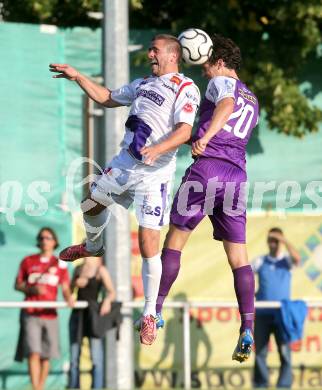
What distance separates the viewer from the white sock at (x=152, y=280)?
10.9 metres

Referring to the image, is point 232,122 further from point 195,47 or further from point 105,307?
point 105,307

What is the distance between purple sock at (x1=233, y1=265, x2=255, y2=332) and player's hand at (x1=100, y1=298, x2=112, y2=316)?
4.07 meters

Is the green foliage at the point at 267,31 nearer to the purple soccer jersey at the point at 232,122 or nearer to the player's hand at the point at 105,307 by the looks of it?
the player's hand at the point at 105,307

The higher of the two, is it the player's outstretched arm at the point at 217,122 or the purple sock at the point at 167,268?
the player's outstretched arm at the point at 217,122

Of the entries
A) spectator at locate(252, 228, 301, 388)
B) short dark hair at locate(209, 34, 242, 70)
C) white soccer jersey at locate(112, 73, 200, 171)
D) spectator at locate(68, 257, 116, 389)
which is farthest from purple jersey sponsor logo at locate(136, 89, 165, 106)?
spectator at locate(252, 228, 301, 388)

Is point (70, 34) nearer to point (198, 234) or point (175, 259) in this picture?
point (198, 234)

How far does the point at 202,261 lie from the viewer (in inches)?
656

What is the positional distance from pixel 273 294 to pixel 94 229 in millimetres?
5114

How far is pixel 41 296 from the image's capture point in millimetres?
15406

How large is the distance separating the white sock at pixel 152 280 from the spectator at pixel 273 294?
4.98 metres

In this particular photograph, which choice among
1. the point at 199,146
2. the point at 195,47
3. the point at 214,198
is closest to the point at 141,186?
the point at 214,198

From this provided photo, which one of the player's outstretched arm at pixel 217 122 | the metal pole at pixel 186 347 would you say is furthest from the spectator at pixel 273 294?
the player's outstretched arm at pixel 217 122

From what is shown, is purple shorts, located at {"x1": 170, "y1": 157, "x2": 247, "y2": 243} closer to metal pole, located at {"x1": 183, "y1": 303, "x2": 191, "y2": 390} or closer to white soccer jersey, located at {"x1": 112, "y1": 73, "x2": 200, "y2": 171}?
white soccer jersey, located at {"x1": 112, "y1": 73, "x2": 200, "y2": 171}

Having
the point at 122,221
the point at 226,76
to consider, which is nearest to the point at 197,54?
the point at 226,76
